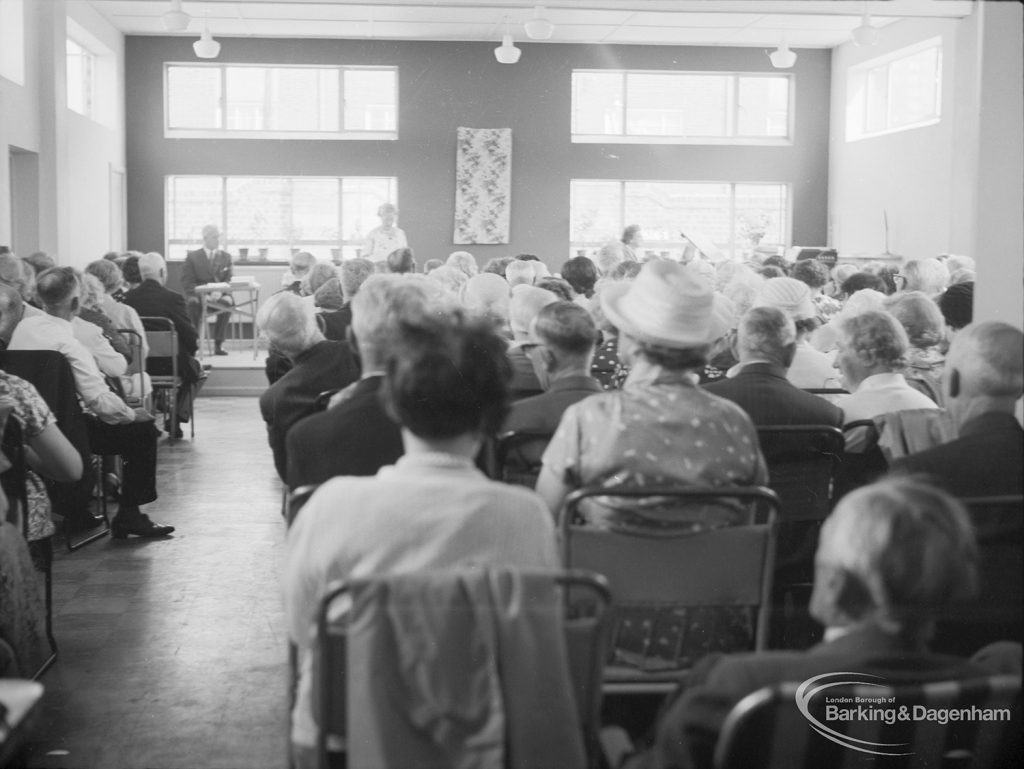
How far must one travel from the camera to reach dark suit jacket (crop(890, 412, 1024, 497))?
2.48 metres

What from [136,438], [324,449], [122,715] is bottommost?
[122,715]

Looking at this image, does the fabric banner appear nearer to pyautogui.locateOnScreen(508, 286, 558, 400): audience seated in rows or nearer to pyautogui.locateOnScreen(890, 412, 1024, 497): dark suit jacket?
pyautogui.locateOnScreen(508, 286, 558, 400): audience seated in rows

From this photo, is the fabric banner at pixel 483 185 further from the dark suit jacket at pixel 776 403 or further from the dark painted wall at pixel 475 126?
the dark suit jacket at pixel 776 403

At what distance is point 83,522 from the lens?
5.68 m

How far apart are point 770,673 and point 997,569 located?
0.89m

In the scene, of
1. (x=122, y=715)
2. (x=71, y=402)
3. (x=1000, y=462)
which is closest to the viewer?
(x=1000, y=462)

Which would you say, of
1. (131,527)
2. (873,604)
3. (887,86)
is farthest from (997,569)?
(887,86)

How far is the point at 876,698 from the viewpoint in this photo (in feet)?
6.22

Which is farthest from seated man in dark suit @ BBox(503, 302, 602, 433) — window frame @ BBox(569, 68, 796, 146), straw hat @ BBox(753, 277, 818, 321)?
window frame @ BBox(569, 68, 796, 146)

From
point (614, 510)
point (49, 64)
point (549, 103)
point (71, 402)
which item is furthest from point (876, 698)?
point (549, 103)

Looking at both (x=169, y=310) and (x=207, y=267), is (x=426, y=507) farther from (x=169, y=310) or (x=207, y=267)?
(x=207, y=267)

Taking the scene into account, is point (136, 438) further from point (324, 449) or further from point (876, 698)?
point (876, 698)

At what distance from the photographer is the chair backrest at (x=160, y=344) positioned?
8.02 meters

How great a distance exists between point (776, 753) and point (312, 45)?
51.0 ft
